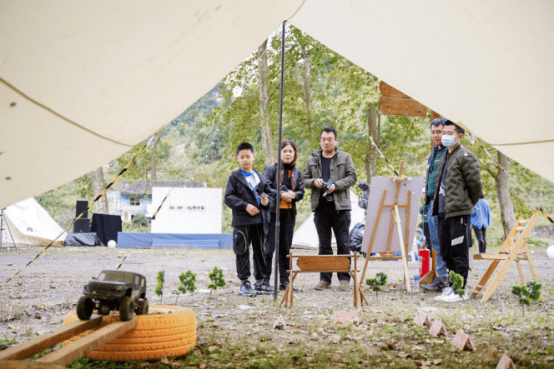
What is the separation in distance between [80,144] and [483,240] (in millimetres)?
9409

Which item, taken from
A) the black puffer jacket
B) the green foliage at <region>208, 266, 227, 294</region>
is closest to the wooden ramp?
the green foliage at <region>208, 266, 227, 294</region>

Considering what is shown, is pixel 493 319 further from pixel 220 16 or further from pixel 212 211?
pixel 212 211

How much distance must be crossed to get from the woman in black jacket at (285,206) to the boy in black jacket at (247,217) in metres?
0.15

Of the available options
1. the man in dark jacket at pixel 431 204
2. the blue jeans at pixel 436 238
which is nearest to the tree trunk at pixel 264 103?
the man in dark jacket at pixel 431 204

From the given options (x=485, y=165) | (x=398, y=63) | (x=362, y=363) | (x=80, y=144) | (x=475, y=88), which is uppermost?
(x=485, y=165)

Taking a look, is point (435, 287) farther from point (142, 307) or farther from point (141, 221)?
point (141, 221)

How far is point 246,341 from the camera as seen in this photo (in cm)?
332

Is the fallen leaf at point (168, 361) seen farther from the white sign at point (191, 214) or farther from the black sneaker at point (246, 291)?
the white sign at point (191, 214)

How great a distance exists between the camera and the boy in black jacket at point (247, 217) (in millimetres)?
5484

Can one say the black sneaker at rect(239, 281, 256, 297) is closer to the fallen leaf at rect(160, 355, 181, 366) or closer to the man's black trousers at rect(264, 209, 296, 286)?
the man's black trousers at rect(264, 209, 296, 286)

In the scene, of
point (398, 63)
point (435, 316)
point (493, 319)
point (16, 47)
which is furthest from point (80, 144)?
point (493, 319)

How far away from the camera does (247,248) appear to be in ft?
18.0

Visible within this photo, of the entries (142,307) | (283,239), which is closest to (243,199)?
(283,239)

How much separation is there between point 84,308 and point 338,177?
3855 mm
